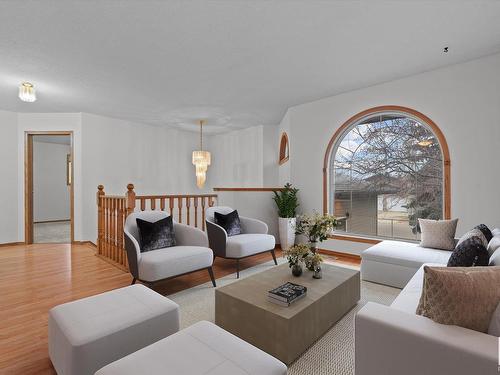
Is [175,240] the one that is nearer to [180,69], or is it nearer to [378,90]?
[180,69]

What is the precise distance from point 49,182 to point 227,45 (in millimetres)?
8328

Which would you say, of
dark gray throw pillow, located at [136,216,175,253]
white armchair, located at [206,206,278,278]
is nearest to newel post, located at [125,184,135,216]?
dark gray throw pillow, located at [136,216,175,253]

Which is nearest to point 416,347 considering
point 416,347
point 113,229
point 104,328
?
point 416,347

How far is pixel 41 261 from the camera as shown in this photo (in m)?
4.05

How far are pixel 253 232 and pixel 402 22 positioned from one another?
309 cm

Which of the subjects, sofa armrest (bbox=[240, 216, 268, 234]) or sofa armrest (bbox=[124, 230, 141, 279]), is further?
sofa armrest (bbox=[240, 216, 268, 234])

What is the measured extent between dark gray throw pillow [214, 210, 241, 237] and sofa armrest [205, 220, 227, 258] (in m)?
0.18

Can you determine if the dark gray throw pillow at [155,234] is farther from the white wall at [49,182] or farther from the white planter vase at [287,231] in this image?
the white wall at [49,182]

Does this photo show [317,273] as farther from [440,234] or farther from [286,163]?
[286,163]

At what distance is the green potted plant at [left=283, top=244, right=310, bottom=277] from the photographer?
236cm

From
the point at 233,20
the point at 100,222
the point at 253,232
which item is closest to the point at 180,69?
the point at 233,20

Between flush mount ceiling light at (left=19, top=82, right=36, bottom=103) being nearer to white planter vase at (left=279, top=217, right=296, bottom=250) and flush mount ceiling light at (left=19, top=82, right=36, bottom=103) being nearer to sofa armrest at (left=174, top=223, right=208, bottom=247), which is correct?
sofa armrest at (left=174, top=223, right=208, bottom=247)

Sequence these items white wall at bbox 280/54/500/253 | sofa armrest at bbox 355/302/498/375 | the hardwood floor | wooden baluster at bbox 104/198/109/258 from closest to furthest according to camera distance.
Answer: sofa armrest at bbox 355/302/498/375
the hardwood floor
white wall at bbox 280/54/500/253
wooden baluster at bbox 104/198/109/258

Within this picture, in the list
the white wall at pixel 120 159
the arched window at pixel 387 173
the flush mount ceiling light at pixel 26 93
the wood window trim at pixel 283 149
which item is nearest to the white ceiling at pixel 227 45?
the flush mount ceiling light at pixel 26 93
